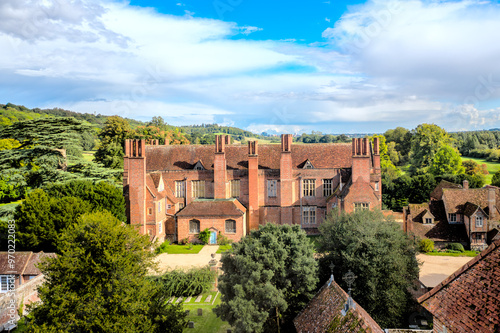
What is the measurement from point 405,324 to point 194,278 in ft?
53.3

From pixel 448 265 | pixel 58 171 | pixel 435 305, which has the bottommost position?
pixel 448 265

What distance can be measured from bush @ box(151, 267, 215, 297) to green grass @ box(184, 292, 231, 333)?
5.01 feet

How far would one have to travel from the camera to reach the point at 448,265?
114 ft

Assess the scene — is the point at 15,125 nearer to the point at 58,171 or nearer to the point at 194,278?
the point at 58,171

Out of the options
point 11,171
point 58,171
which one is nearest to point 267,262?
point 58,171

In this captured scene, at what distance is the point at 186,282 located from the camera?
1159 inches

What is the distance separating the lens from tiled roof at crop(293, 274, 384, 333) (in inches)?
566

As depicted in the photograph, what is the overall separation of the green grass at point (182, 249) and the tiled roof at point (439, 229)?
25490 mm

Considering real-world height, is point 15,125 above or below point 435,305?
above

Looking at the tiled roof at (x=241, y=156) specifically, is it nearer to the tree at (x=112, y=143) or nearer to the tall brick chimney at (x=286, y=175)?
the tall brick chimney at (x=286, y=175)

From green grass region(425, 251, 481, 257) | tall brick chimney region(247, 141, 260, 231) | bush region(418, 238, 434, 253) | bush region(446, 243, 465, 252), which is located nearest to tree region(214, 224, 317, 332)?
tall brick chimney region(247, 141, 260, 231)

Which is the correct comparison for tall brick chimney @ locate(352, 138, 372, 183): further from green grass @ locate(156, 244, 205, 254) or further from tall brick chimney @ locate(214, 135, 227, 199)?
green grass @ locate(156, 244, 205, 254)

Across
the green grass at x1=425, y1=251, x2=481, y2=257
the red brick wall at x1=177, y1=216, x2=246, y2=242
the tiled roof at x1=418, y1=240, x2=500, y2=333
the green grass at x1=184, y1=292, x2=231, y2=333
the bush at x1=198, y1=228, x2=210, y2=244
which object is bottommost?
the green grass at x1=184, y1=292, x2=231, y2=333

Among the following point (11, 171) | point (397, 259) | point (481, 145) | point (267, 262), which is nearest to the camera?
point (267, 262)
